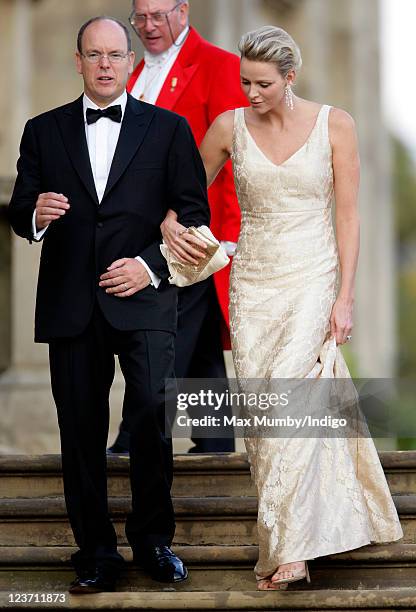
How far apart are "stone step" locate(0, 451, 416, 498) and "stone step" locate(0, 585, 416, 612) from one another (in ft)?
3.02

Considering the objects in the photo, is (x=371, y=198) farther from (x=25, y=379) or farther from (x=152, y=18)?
(x=152, y=18)

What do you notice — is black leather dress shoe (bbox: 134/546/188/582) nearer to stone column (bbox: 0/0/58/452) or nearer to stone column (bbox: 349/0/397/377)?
stone column (bbox: 0/0/58/452)

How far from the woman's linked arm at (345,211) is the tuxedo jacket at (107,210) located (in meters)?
0.50

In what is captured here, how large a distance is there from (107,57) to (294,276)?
101 centimetres

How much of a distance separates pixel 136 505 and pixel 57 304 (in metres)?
0.74

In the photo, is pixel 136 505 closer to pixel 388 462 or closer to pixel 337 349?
pixel 337 349

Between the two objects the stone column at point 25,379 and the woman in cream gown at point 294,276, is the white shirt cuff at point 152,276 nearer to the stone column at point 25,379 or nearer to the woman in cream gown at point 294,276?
the woman in cream gown at point 294,276

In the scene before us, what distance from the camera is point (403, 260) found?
6209 centimetres

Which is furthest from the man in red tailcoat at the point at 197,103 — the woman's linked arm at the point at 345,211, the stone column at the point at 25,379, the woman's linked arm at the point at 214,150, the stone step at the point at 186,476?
the stone column at the point at 25,379

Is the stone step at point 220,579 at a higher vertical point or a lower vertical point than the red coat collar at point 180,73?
lower

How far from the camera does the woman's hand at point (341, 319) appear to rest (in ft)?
19.8

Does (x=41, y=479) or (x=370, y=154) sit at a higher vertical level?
(x=370, y=154)

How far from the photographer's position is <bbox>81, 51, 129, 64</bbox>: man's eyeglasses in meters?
5.84

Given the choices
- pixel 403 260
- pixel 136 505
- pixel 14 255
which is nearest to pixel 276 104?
pixel 136 505
